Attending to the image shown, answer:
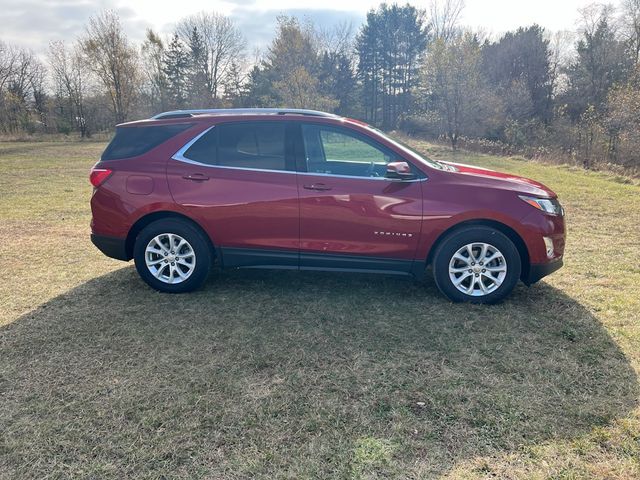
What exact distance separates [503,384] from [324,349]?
1284 mm

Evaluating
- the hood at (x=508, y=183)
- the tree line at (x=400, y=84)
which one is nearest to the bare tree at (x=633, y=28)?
the tree line at (x=400, y=84)

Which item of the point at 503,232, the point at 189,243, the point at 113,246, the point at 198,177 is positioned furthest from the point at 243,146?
the point at 503,232

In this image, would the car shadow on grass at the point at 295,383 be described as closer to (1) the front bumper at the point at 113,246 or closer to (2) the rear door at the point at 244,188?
(1) the front bumper at the point at 113,246

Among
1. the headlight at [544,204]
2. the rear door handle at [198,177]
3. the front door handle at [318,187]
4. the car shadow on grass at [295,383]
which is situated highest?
the rear door handle at [198,177]

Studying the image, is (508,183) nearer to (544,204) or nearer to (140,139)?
(544,204)

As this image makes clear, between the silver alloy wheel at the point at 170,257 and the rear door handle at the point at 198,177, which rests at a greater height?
the rear door handle at the point at 198,177

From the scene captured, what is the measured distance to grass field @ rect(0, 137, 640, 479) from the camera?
227 centimetres

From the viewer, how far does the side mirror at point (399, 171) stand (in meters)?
3.93

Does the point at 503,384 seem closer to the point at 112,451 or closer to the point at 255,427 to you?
the point at 255,427

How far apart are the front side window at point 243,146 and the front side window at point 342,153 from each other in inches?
10.8

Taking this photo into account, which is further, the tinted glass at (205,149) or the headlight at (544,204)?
the tinted glass at (205,149)

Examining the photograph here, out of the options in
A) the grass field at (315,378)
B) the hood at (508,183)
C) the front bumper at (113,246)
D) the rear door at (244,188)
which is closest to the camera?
the grass field at (315,378)

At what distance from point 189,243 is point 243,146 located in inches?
43.3

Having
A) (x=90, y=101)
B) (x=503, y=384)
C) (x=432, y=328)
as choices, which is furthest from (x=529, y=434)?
(x=90, y=101)
